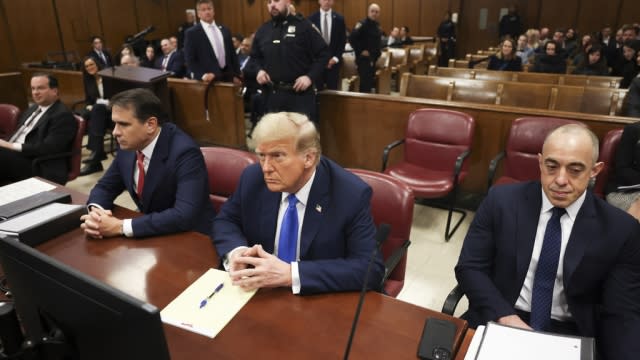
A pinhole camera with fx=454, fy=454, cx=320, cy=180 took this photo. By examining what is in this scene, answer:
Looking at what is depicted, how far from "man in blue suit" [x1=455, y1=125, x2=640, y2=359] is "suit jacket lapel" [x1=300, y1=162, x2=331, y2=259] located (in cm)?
57

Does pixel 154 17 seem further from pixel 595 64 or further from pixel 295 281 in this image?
pixel 295 281

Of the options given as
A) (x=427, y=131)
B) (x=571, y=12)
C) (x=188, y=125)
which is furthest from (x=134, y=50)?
(x=571, y=12)

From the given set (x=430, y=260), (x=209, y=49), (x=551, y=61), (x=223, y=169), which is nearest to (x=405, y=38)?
(x=551, y=61)

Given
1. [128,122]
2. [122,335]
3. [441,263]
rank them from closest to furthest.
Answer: [122,335], [128,122], [441,263]

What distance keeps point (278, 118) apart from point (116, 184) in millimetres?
1072

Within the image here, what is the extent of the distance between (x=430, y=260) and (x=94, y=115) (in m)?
4.05

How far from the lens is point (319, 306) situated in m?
1.33

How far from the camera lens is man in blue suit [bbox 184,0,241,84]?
484 centimetres

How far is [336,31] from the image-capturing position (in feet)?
18.6

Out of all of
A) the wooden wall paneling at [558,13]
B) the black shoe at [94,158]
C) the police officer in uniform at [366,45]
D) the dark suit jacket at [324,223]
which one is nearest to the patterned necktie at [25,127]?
the black shoe at [94,158]

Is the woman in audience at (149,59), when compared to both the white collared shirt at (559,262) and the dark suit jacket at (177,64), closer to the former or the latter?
the dark suit jacket at (177,64)

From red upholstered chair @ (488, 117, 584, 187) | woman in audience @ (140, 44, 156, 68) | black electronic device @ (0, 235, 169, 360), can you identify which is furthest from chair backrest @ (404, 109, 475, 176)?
woman in audience @ (140, 44, 156, 68)

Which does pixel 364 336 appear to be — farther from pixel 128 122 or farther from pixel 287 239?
pixel 128 122

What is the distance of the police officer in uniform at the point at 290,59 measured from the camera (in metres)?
4.00
